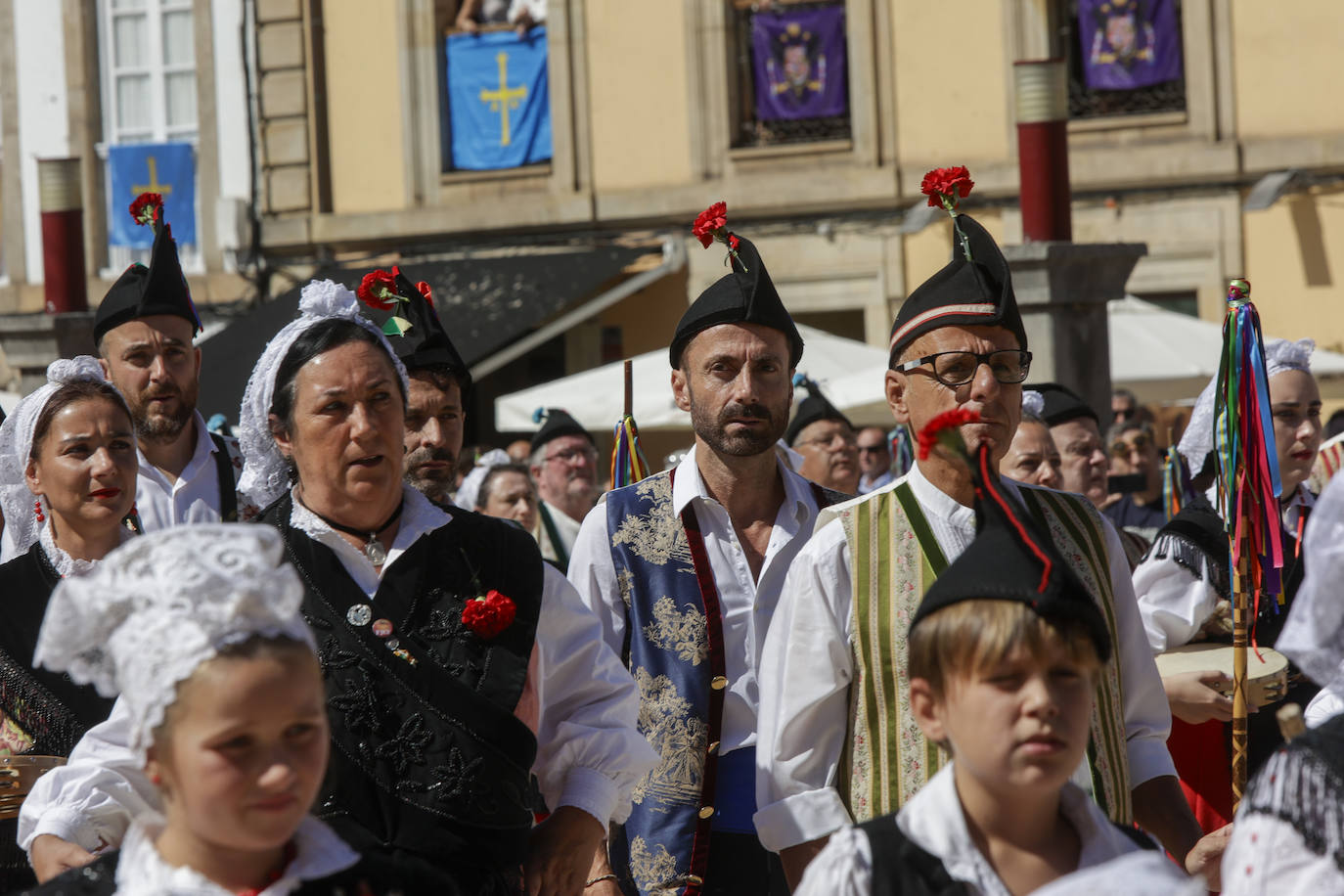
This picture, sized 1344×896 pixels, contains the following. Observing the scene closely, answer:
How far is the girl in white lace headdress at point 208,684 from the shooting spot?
7.53 feet

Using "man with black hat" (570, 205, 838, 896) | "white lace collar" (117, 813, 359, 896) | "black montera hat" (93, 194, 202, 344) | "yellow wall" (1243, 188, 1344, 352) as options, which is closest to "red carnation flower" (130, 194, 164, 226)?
"black montera hat" (93, 194, 202, 344)

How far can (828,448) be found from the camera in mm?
7707

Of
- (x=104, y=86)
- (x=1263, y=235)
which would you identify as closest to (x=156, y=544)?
(x=1263, y=235)

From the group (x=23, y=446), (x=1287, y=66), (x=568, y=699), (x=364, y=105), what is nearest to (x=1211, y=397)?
(x=568, y=699)

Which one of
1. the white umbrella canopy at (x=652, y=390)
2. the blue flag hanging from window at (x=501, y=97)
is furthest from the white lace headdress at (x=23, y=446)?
the blue flag hanging from window at (x=501, y=97)

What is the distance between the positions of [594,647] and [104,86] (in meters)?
15.4

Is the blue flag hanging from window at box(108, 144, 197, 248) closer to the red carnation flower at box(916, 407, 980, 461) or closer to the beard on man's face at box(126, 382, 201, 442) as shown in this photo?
the beard on man's face at box(126, 382, 201, 442)

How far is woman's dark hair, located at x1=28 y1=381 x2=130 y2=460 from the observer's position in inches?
160

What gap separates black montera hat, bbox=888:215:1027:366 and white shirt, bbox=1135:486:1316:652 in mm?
1392

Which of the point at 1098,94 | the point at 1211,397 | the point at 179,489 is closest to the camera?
the point at 179,489

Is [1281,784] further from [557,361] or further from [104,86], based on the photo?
[104,86]

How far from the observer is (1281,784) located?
2.21 metres

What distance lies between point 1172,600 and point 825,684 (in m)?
1.77

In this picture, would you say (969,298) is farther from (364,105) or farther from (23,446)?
(364,105)
